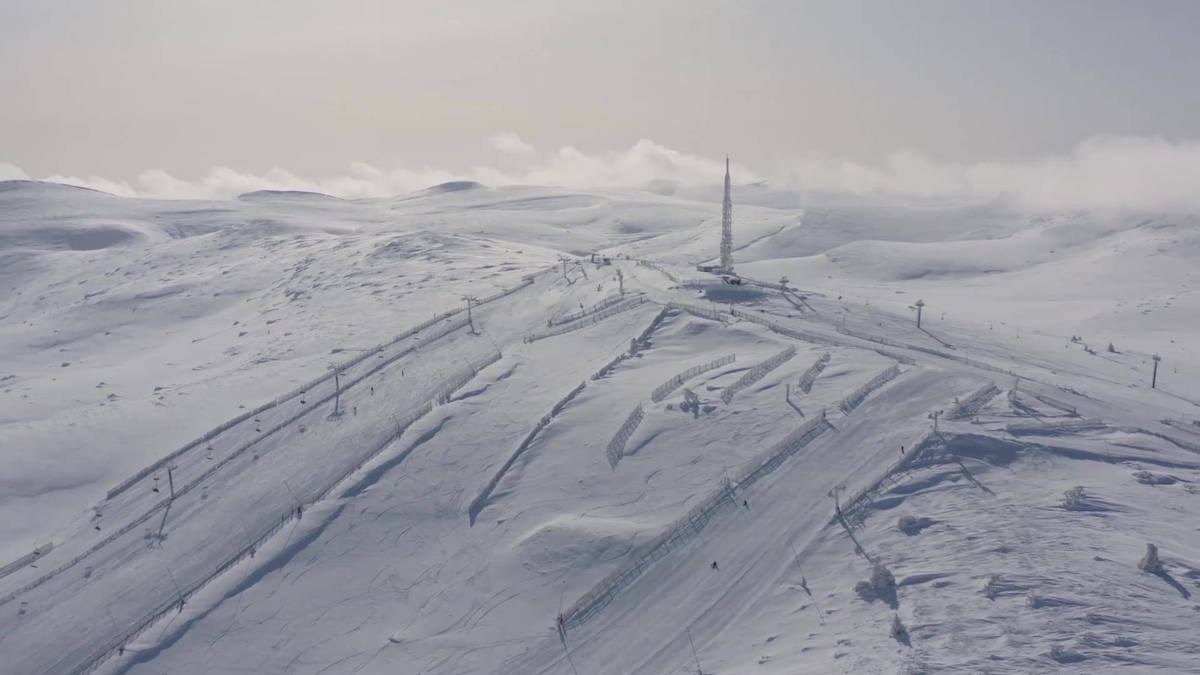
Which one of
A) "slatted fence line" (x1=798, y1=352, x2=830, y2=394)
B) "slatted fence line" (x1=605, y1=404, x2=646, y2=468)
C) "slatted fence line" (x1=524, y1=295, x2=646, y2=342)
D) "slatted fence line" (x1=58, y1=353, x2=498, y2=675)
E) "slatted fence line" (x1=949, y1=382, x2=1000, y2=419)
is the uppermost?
"slatted fence line" (x1=524, y1=295, x2=646, y2=342)

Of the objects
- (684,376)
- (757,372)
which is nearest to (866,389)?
(757,372)

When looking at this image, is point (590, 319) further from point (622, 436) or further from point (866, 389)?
point (866, 389)

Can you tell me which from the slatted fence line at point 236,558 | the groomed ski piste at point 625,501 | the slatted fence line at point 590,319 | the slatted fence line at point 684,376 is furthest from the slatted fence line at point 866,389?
the slatted fence line at point 236,558

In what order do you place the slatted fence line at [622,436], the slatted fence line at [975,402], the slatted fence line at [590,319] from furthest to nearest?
the slatted fence line at [590,319] → the slatted fence line at [975,402] → the slatted fence line at [622,436]

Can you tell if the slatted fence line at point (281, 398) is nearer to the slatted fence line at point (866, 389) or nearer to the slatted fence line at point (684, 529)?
the slatted fence line at point (684, 529)

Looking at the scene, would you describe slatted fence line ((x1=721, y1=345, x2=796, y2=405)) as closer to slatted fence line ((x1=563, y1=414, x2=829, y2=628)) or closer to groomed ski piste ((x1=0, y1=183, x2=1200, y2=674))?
groomed ski piste ((x1=0, y1=183, x2=1200, y2=674))

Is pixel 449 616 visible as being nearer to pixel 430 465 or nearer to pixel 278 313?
pixel 430 465

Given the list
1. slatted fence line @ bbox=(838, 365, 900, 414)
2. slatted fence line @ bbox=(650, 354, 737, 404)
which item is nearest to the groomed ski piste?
slatted fence line @ bbox=(838, 365, 900, 414)

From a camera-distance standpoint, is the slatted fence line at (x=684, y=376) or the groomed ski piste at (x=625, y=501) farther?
the slatted fence line at (x=684, y=376)

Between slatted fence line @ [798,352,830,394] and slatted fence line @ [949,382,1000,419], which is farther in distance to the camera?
slatted fence line @ [798,352,830,394]

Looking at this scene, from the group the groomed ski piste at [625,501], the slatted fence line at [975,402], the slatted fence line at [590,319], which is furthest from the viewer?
the slatted fence line at [590,319]
